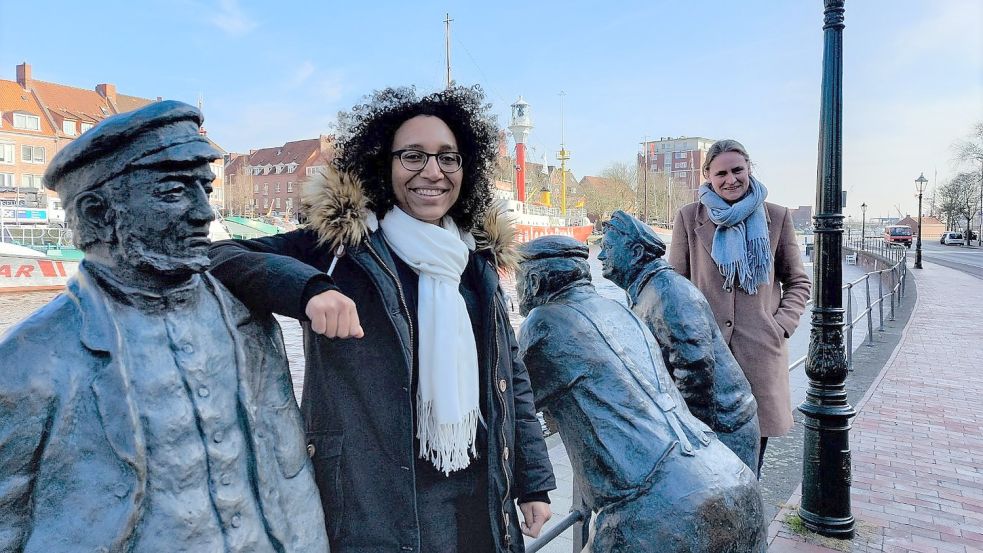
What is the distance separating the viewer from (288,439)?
59.9 inches

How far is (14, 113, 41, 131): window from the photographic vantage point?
48.8m

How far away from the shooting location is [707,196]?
378 cm

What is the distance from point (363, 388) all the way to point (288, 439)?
0.31 metres

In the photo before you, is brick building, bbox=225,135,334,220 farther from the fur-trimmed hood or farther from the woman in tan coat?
the fur-trimmed hood

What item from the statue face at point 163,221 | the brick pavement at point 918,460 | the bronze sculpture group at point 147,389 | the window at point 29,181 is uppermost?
the window at point 29,181

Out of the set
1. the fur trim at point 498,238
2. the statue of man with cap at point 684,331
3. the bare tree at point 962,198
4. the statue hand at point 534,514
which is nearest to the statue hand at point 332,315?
the fur trim at point 498,238

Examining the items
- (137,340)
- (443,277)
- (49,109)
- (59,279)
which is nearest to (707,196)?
(443,277)

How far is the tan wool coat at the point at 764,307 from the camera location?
358 centimetres

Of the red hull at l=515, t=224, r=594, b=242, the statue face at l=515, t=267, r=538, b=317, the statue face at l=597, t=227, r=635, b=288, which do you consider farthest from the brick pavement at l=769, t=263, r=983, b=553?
the red hull at l=515, t=224, r=594, b=242

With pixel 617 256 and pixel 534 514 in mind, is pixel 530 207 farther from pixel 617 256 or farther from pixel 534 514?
pixel 534 514

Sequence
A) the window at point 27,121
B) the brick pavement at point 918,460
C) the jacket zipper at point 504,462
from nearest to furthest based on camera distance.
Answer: the jacket zipper at point 504,462, the brick pavement at point 918,460, the window at point 27,121

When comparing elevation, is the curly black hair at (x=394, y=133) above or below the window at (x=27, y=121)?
below

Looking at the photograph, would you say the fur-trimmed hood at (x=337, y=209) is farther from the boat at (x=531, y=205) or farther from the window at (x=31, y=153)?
the window at (x=31, y=153)

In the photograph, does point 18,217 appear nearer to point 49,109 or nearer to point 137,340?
point 49,109
